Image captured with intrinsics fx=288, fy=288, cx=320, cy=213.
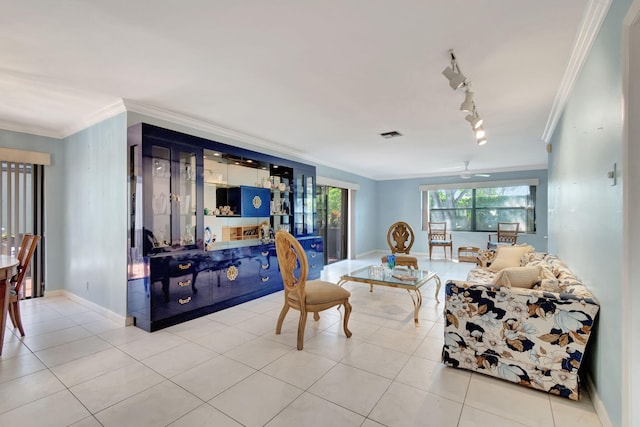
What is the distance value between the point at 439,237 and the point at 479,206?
1291 mm

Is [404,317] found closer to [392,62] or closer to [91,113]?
[392,62]

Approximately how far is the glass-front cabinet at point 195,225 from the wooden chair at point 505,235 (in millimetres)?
5313

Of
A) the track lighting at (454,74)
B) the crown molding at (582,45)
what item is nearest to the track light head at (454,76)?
the track lighting at (454,74)

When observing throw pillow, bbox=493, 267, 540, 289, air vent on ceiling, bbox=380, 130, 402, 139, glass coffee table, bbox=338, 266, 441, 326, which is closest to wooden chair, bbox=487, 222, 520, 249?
glass coffee table, bbox=338, 266, 441, 326

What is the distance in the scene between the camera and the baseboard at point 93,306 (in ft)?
10.2

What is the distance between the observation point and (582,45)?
1969mm

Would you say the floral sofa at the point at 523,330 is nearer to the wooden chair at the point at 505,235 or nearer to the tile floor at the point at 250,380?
the tile floor at the point at 250,380

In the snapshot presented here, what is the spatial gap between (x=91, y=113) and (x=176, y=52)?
2043 mm

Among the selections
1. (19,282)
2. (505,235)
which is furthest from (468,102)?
(505,235)

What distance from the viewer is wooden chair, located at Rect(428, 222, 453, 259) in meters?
7.45

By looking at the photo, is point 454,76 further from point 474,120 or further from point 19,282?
point 19,282

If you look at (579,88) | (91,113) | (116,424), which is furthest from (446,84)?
(91,113)

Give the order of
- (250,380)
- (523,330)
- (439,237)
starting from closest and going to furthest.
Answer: (523,330), (250,380), (439,237)

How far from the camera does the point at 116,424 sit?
1.64 meters
